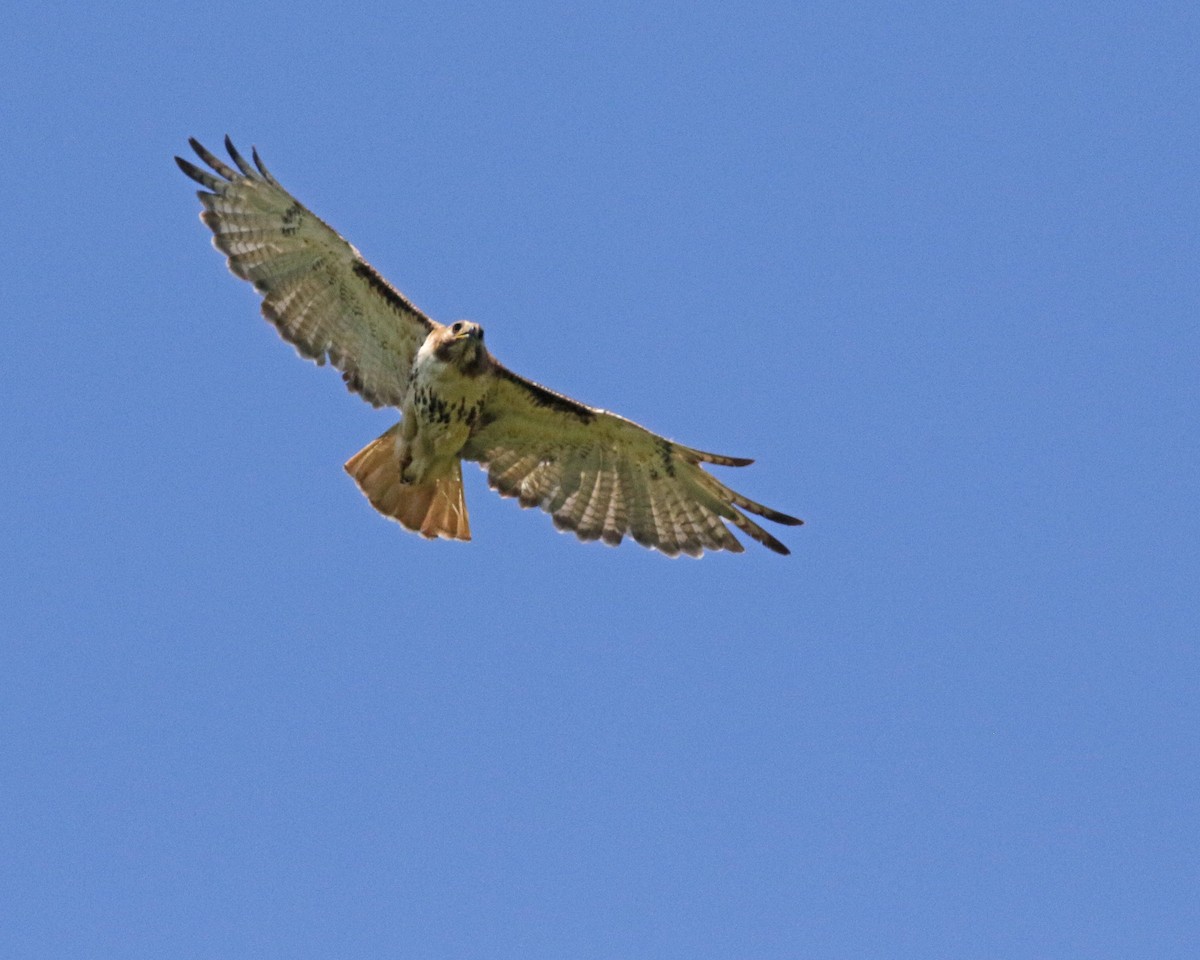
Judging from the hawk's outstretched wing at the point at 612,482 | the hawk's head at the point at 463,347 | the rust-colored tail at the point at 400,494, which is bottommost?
the rust-colored tail at the point at 400,494

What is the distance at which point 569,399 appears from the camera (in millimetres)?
16453

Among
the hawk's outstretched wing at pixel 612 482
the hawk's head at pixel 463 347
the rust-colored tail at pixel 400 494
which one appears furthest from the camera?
the hawk's outstretched wing at pixel 612 482

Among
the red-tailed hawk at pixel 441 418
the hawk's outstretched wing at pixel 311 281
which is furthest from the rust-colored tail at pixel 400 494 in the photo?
the hawk's outstretched wing at pixel 311 281

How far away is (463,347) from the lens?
15719mm

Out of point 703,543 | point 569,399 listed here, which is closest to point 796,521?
point 703,543

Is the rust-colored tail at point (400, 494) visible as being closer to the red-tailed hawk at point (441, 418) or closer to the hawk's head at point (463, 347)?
the red-tailed hawk at point (441, 418)

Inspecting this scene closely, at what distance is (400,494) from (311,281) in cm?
173

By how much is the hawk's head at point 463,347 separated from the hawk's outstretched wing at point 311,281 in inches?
17.6

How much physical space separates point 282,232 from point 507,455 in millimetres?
2454

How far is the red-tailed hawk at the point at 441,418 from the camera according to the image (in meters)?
16.1

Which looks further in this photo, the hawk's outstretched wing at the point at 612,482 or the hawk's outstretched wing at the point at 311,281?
the hawk's outstretched wing at the point at 612,482

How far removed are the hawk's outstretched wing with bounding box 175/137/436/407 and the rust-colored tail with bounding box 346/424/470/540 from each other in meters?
0.39

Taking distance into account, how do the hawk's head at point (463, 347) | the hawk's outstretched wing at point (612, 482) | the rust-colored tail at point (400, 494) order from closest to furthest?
1. the hawk's head at point (463, 347)
2. the rust-colored tail at point (400, 494)
3. the hawk's outstretched wing at point (612, 482)

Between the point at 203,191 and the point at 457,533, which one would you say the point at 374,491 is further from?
the point at 203,191
